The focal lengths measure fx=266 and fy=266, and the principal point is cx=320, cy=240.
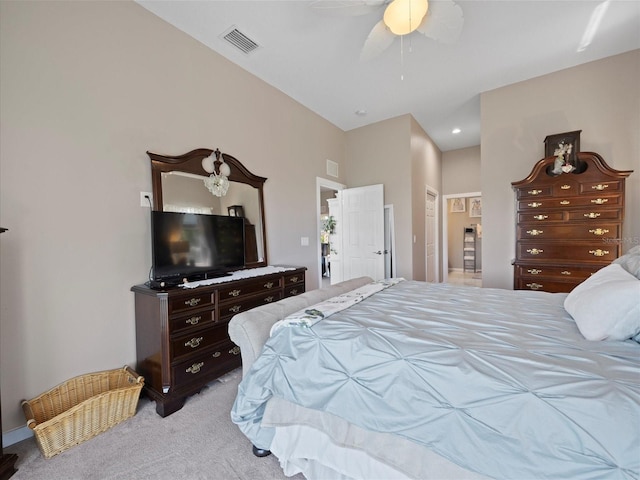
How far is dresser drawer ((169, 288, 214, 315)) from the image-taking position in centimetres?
194

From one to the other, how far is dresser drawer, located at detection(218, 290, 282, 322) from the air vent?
256 cm

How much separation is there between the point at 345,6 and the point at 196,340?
2.71 meters

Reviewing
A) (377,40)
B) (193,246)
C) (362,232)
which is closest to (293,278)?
(193,246)

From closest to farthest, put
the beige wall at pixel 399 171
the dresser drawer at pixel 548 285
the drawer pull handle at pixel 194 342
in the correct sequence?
the drawer pull handle at pixel 194 342 → the dresser drawer at pixel 548 285 → the beige wall at pixel 399 171

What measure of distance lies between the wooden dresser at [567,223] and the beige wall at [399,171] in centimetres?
155

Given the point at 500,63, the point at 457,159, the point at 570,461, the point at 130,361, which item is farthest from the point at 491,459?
the point at 457,159

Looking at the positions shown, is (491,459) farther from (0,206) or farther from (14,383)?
(0,206)

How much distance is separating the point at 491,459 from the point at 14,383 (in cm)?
260

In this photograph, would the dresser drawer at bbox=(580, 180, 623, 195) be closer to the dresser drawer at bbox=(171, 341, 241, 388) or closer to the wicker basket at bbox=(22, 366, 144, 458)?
the dresser drawer at bbox=(171, 341, 241, 388)

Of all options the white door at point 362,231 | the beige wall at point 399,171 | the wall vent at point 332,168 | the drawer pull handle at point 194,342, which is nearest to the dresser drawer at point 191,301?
the drawer pull handle at point 194,342

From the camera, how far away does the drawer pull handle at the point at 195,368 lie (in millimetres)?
2039

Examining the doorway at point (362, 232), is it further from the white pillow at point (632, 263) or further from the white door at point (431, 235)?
the white pillow at point (632, 263)

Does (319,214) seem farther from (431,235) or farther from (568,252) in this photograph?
(568,252)

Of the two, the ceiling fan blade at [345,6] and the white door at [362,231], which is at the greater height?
the ceiling fan blade at [345,6]
